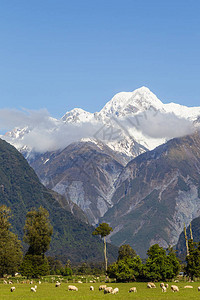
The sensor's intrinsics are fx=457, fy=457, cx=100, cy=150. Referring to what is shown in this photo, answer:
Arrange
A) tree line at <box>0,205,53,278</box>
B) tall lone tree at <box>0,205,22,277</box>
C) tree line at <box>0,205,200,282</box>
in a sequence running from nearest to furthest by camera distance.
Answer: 1. tree line at <box>0,205,200,282</box>
2. tall lone tree at <box>0,205,22,277</box>
3. tree line at <box>0,205,53,278</box>

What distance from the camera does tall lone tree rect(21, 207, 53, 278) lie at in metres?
176

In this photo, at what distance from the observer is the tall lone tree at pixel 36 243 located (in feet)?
576

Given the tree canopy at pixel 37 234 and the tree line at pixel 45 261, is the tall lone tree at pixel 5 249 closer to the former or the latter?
the tree line at pixel 45 261

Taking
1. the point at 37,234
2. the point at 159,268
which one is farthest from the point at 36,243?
the point at 159,268

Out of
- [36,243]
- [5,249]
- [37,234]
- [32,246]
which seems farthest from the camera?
[32,246]

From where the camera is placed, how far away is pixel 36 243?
603 feet

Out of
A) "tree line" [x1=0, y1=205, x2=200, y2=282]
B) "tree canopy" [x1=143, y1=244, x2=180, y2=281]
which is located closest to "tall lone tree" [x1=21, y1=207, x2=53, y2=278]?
"tree line" [x1=0, y1=205, x2=200, y2=282]

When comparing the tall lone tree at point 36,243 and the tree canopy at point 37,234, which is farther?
the tree canopy at point 37,234

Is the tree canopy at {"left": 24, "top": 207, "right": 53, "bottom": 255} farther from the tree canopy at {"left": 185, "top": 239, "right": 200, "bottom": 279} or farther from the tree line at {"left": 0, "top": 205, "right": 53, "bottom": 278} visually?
the tree canopy at {"left": 185, "top": 239, "right": 200, "bottom": 279}

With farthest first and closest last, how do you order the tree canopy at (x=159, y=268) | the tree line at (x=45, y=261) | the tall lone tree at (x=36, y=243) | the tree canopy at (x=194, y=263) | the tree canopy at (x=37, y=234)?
the tree canopy at (x=37, y=234)
the tall lone tree at (x=36, y=243)
the tree canopy at (x=194, y=263)
the tree line at (x=45, y=261)
the tree canopy at (x=159, y=268)

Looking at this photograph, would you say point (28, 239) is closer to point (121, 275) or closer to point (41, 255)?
point (41, 255)

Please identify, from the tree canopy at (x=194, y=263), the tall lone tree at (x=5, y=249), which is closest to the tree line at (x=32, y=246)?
the tall lone tree at (x=5, y=249)

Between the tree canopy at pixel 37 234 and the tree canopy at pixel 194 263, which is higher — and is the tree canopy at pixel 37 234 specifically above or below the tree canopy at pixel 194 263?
above

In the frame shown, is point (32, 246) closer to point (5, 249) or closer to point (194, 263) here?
point (5, 249)
